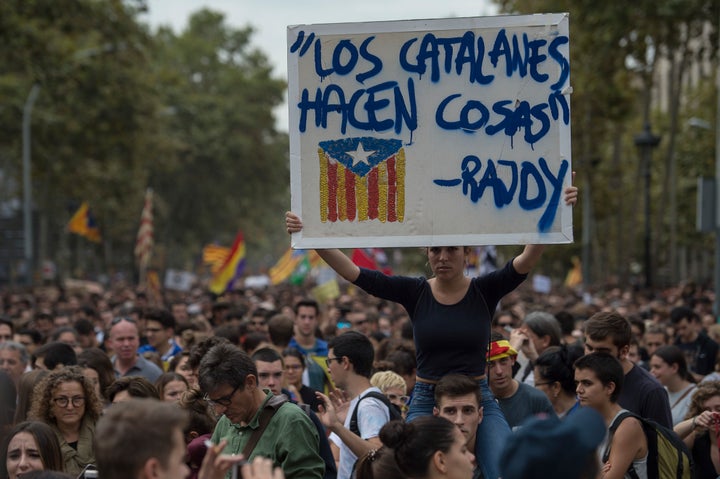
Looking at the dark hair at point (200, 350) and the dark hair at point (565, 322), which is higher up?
the dark hair at point (200, 350)

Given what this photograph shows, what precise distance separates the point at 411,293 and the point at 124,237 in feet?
192

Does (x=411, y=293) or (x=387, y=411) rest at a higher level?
(x=411, y=293)

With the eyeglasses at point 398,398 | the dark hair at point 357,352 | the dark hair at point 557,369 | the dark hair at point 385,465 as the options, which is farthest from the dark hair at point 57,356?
the dark hair at point 385,465

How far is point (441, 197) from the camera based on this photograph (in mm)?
6156

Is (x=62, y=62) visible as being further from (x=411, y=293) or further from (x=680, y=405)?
(x=411, y=293)

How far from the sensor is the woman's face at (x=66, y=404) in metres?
7.38

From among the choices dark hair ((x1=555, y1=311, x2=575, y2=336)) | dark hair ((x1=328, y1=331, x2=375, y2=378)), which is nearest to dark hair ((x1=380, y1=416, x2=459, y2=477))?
dark hair ((x1=328, y1=331, x2=375, y2=378))

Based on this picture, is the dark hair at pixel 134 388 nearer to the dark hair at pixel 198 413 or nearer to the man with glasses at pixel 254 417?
the dark hair at pixel 198 413

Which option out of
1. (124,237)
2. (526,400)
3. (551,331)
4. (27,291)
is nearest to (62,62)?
(27,291)

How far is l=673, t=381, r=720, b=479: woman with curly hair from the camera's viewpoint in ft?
22.9

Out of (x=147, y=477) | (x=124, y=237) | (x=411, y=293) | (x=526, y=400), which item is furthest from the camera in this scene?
(x=124, y=237)

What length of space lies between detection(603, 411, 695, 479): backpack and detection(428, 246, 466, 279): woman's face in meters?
1.08

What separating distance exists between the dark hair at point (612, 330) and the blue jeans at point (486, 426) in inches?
48.0

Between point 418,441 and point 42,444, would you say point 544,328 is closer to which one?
point 42,444
